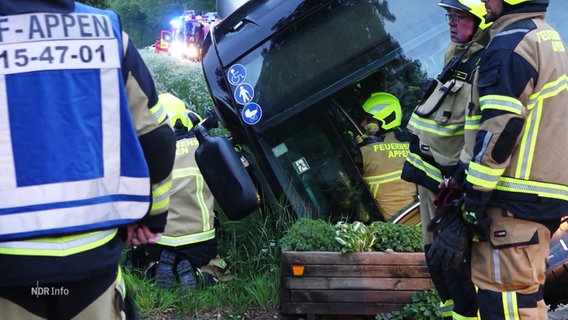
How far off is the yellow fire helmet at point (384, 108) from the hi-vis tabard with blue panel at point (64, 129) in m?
3.07

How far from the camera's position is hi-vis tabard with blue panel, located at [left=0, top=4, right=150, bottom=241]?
2.42 m

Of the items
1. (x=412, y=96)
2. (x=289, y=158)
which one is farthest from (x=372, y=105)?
(x=289, y=158)

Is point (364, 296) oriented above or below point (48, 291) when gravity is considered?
below

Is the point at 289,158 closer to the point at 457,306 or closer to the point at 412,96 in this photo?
the point at 412,96

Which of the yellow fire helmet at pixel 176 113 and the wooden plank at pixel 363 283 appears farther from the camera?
the yellow fire helmet at pixel 176 113

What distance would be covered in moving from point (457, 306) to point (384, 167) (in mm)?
1484

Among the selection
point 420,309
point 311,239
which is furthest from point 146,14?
point 420,309

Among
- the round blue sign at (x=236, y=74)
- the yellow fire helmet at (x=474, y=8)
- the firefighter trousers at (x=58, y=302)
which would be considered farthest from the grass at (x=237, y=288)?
the firefighter trousers at (x=58, y=302)

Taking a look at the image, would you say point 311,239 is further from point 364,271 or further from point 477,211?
point 477,211

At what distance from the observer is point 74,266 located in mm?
2465

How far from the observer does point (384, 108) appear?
5484 millimetres

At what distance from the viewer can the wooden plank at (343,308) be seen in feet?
15.6

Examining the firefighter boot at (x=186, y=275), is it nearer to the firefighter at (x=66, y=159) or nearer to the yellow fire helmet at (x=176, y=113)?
the yellow fire helmet at (x=176, y=113)

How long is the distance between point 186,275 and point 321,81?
164cm
